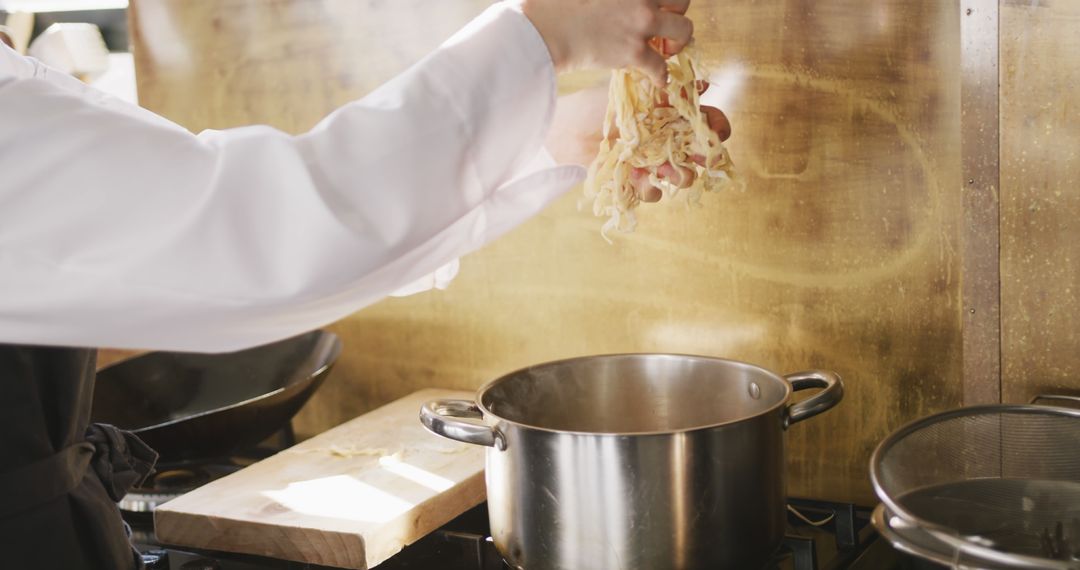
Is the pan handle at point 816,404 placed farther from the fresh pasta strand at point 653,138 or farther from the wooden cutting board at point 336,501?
the wooden cutting board at point 336,501

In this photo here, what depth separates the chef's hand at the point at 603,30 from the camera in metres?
0.91

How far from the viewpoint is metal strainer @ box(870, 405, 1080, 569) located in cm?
Answer: 94

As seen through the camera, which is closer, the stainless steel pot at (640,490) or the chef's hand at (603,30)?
the chef's hand at (603,30)

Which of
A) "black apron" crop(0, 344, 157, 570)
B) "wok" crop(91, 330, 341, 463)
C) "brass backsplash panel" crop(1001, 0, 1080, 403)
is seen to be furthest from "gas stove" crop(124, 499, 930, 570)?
"wok" crop(91, 330, 341, 463)

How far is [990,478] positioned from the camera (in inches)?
40.2

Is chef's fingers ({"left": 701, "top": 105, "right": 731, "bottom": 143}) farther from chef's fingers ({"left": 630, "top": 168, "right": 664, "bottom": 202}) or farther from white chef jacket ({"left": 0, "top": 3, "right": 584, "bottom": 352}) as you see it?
white chef jacket ({"left": 0, "top": 3, "right": 584, "bottom": 352})

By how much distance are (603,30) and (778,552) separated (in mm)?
653

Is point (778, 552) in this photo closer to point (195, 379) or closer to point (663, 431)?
point (663, 431)

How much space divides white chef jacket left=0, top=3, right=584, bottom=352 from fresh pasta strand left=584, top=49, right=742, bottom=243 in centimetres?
33

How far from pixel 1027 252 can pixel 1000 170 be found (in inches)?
4.1

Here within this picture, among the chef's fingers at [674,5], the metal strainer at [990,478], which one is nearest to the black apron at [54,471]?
the chef's fingers at [674,5]

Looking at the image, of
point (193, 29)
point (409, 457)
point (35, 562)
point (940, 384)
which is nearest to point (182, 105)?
point (193, 29)

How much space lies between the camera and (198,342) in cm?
83

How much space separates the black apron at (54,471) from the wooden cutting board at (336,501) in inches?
5.1
